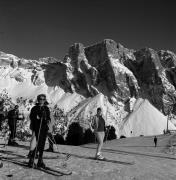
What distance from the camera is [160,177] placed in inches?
389

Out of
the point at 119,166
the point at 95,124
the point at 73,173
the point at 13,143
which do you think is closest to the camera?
the point at 73,173

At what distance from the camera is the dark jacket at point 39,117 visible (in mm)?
9922

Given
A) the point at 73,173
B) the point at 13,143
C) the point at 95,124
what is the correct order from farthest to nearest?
the point at 13,143
the point at 95,124
the point at 73,173

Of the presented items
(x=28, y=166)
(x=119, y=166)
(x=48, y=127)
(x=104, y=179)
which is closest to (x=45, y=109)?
(x=48, y=127)

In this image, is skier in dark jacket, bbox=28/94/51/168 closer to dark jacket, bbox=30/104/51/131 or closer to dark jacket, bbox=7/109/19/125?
dark jacket, bbox=30/104/51/131

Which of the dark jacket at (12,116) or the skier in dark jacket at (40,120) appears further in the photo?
the dark jacket at (12,116)

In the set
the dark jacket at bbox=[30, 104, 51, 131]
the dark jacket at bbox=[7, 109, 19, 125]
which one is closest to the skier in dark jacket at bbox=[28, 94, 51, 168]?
the dark jacket at bbox=[30, 104, 51, 131]

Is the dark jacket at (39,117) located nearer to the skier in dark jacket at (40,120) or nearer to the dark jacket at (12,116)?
the skier in dark jacket at (40,120)

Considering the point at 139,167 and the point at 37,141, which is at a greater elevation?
the point at 37,141

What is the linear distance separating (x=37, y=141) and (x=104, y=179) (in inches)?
93.2

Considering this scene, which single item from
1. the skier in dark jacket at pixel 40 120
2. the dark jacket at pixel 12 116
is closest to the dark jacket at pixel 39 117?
the skier in dark jacket at pixel 40 120

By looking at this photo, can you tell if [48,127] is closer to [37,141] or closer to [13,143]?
[37,141]

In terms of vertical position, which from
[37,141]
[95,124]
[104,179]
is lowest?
[104,179]

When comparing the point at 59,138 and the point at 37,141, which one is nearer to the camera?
the point at 37,141
